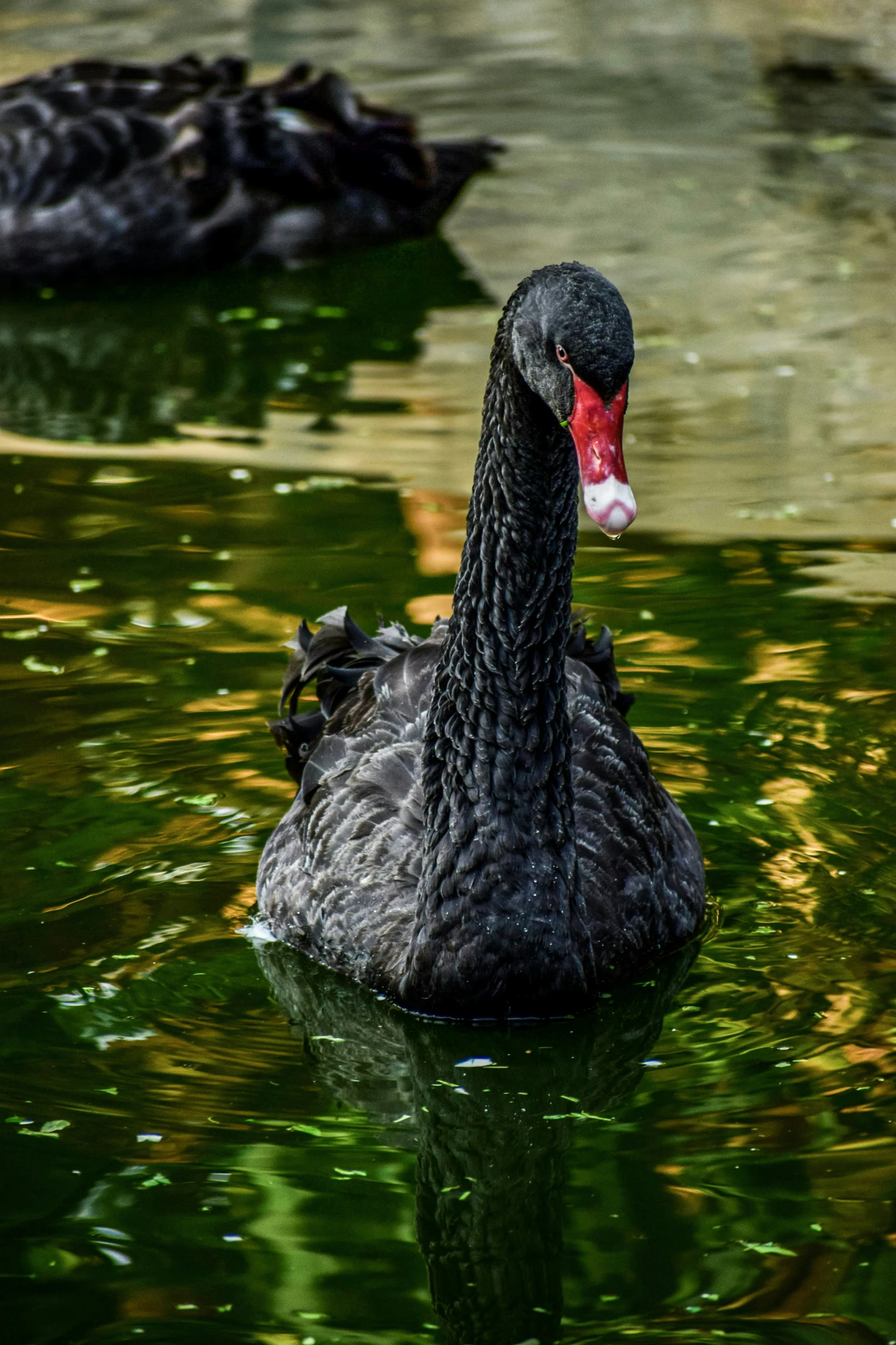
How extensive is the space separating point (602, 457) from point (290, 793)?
2.25 m

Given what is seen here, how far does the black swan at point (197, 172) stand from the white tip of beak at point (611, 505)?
7.31 m

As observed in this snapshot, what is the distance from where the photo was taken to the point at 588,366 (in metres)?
3.78

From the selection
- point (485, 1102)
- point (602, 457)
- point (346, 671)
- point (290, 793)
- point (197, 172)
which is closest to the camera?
point (602, 457)

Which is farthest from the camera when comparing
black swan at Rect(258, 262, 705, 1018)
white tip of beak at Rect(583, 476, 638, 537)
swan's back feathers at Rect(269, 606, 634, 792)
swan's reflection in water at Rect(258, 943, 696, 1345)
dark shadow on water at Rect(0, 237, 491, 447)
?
dark shadow on water at Rect(0, 237, 491, 447)

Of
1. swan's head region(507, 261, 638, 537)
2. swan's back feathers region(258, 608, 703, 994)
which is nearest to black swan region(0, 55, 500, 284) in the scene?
swan's back feathers region(258, 608, 703, 994)

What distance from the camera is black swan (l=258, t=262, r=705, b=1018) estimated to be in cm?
400

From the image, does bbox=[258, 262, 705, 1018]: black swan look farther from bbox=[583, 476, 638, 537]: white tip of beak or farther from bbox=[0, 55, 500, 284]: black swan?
bbox=[0, 55, 500, 284]: black swan

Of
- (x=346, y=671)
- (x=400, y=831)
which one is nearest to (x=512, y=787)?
(x=400, y=831)

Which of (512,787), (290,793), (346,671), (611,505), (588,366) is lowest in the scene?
(290,793)

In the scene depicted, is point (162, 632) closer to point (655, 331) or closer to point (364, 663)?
point (364, 663)

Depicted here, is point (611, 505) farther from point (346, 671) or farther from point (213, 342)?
point (213, 342)

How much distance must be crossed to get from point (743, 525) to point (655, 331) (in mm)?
2333

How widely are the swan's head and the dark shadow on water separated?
184 inches

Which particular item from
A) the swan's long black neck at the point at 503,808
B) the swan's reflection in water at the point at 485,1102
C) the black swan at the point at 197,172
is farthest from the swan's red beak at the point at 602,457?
the black swan at the point at 197,172
